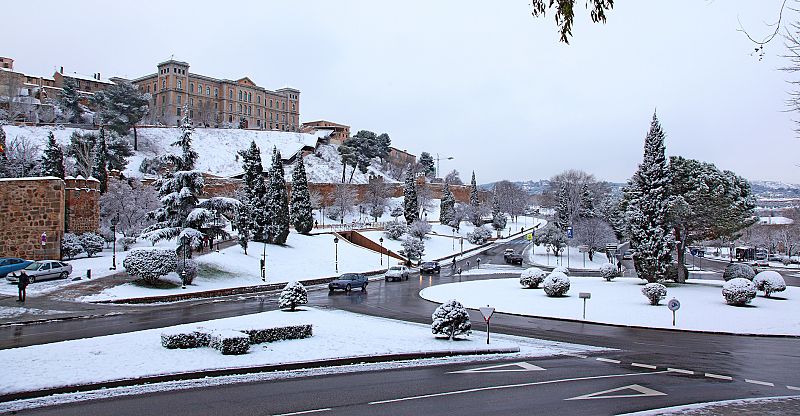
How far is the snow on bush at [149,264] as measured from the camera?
32000 millimetres

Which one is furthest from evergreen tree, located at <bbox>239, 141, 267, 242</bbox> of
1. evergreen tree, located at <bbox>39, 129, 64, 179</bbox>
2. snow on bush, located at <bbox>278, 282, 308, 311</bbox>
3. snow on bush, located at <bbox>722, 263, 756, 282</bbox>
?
snow on bush, located at <bbox>722, 263, 756, 282</bbox>

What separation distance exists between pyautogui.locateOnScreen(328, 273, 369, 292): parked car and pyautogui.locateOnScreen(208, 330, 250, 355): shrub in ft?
70.4

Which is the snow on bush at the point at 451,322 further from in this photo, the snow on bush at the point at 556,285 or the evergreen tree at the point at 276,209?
the evergreen tree at the point at 276,209

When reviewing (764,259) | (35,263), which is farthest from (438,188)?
(35,263)

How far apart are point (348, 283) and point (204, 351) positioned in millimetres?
21944

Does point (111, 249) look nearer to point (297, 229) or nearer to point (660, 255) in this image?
point (297, 229)

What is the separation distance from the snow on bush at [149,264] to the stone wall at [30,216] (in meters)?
7.47

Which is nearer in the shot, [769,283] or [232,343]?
[232,343]

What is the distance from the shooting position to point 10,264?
1258 inches

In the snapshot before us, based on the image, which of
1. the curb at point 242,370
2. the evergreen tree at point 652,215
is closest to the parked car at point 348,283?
the evergreen tree at point 652,215

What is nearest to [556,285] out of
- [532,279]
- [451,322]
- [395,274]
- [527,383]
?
[532,279]

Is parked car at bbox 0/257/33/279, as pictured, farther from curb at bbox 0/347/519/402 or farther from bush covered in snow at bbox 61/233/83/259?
curb at bbox 0/347/519/402

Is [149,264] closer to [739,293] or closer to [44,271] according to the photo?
[44,271]

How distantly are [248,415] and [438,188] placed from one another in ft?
379
